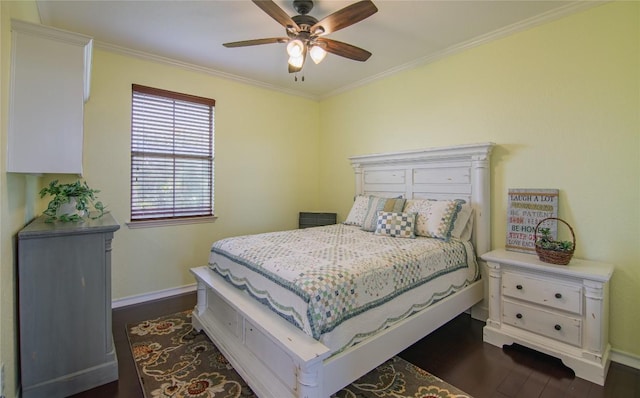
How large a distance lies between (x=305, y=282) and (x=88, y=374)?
4.85ft

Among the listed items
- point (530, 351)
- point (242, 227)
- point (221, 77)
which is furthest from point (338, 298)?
point (221, 77)

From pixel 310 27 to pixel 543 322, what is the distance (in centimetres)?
267

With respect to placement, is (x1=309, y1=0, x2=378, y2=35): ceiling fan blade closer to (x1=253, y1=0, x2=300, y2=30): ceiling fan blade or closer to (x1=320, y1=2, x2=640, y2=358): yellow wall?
(x1=253, y1=0, x2=300, y2=30): ceiling fan blade

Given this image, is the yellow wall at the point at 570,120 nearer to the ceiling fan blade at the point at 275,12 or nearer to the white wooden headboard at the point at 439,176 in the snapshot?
the white wooden headboard at the point at 439,176

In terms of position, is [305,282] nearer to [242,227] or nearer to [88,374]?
[88,374]

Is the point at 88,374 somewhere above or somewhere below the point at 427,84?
below

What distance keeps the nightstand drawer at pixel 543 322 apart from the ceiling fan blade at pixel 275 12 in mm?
2608

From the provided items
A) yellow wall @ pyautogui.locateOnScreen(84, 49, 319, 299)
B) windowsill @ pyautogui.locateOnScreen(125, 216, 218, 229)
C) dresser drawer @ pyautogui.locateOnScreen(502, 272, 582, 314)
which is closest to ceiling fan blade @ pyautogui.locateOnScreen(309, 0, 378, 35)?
yellow wall @ pyautogui.locateOnScreen(84, 49, 319, 299)

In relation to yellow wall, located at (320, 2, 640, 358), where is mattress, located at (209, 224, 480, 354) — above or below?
below

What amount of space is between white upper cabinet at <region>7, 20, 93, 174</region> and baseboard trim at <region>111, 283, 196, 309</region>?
1.82 meters

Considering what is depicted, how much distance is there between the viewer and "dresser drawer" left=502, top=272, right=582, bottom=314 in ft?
6.50

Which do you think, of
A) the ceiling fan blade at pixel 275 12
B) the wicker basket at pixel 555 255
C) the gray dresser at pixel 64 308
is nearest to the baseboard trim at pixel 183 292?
the wicker basket at pixel 555 255

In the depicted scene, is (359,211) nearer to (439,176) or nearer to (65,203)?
(439,176)

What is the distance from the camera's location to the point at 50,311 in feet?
5.51
